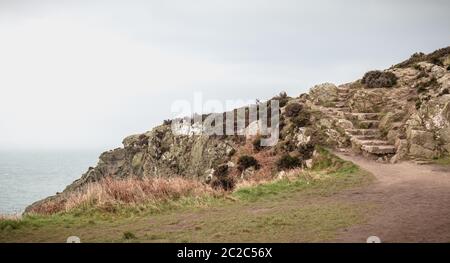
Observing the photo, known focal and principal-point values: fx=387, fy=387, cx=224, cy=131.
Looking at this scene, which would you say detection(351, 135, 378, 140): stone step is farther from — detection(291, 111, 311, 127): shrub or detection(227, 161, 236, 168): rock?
detection(227, 161, 236, 168): rock

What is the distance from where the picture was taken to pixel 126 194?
1400cm

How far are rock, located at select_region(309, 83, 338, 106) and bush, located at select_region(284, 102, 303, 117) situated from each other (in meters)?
1.86

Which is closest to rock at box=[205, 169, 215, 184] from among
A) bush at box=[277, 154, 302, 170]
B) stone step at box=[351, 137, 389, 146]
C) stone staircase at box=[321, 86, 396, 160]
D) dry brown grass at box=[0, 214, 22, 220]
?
bush at box=[277, 154, 302, 170]

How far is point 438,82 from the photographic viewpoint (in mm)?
25531

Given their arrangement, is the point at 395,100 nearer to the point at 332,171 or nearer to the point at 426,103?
the point at 426,103

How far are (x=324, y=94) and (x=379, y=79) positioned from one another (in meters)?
4.51

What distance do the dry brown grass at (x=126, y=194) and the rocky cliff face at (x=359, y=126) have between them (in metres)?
9.09

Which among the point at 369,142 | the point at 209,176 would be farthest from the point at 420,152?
the point at 209,176

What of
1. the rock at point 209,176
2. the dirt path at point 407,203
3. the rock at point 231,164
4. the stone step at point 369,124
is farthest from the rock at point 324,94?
the dirt path at point 407,203

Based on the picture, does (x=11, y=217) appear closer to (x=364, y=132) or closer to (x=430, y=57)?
(x=364, y=132)

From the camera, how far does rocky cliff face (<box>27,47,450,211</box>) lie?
21469mm
